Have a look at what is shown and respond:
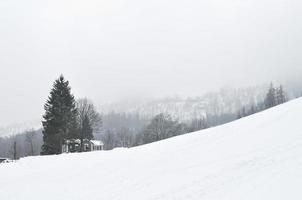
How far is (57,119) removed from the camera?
5494 centimetres

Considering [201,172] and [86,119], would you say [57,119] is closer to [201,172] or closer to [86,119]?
[86,119]

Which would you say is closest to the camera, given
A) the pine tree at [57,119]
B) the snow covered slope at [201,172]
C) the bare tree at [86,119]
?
the snow covered slope at [201,172]

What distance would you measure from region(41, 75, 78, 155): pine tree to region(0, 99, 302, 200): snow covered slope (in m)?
31.2

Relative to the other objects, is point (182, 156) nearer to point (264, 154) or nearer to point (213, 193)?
point (264, 154)

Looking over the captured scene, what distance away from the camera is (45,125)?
181ft

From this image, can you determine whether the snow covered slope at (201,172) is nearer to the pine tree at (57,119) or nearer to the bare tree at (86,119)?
the pine tree at (57,119)

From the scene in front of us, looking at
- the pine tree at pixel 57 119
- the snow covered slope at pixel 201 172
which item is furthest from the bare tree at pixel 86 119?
the snow covered slope at pixel 201 172

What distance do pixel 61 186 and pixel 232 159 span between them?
30.3 ft

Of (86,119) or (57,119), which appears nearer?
(57,119)

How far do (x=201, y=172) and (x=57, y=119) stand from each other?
1788 inches

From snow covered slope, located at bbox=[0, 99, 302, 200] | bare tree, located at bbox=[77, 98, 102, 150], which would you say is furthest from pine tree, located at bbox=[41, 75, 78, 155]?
snow covered slope, located at bbox=[0, 99, 302, 200]

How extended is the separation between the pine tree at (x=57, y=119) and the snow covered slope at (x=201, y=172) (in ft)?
102

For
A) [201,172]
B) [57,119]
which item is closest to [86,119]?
[57,119]

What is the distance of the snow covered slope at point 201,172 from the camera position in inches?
413
